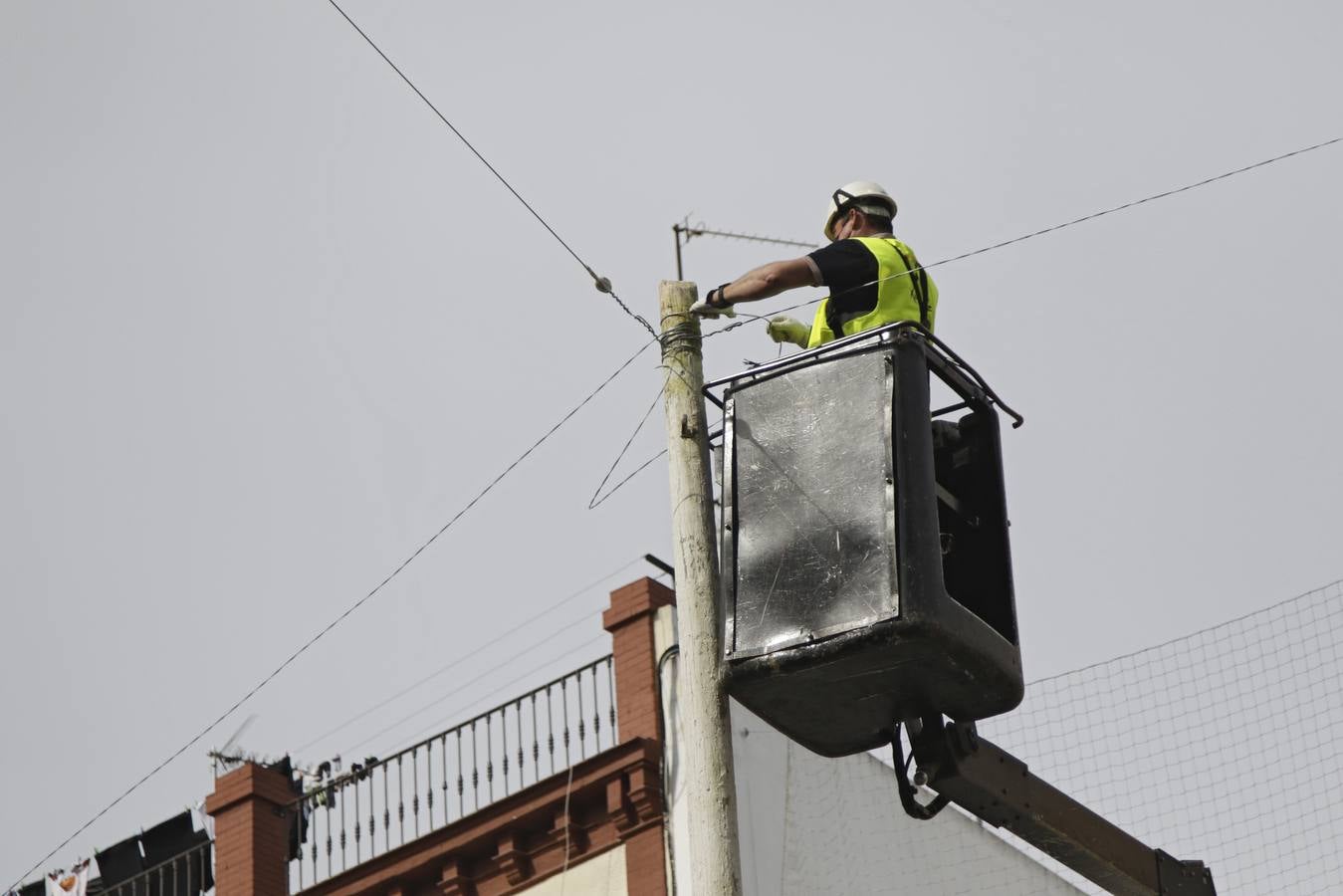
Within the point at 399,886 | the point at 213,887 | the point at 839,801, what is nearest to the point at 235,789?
the point at 213,887

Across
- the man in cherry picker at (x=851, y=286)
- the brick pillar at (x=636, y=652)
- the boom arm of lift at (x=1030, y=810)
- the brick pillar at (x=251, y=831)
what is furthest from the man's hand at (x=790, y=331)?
the brick pillar at (x=251, y=831)

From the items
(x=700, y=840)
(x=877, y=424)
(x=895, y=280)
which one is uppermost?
(x=895, y=280)

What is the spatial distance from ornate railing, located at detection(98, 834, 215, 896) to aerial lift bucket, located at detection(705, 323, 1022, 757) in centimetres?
1051

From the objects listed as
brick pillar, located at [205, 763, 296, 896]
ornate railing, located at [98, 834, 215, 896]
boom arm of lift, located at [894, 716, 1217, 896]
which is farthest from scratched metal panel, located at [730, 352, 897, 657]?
ornate railing, located at [98, 834, 215, 896]

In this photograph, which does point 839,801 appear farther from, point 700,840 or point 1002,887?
point 700,840

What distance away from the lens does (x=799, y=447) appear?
7.96 meters

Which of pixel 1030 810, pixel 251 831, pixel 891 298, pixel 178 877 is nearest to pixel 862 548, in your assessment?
pixel 891 298

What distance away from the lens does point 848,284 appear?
8.46 meters

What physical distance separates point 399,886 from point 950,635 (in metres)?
9.23

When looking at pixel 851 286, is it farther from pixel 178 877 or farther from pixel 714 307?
pixel 178 877

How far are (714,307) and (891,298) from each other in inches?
24.8

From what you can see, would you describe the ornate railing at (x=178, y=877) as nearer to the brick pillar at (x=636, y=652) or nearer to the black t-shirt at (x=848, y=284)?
the brick pillar at (x=636, y=652)

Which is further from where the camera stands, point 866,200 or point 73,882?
point 73,882

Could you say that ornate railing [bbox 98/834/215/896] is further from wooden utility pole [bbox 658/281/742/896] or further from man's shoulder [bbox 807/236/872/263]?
man's shoulder [bbox 807/236/872/263]
